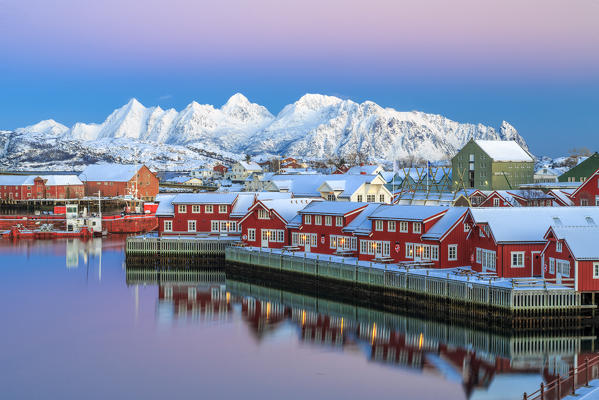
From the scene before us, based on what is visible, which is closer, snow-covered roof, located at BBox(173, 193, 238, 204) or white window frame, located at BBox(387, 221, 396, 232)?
white window frame, located at BBox(387, 221, 396, 232)

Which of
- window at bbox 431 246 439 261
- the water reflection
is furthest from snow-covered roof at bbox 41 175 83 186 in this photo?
window at bbox 431 246 439 261

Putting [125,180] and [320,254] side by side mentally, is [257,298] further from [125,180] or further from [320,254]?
[125,180]

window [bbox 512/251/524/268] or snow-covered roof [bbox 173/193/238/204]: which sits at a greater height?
snow-covered roof [bbox 173/193/238/204]

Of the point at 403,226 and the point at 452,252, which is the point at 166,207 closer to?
the point at 403,226

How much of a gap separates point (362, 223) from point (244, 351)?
61.6 feet

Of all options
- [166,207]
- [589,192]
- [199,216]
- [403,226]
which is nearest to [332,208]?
[403,226]

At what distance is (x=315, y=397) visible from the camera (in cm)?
3125

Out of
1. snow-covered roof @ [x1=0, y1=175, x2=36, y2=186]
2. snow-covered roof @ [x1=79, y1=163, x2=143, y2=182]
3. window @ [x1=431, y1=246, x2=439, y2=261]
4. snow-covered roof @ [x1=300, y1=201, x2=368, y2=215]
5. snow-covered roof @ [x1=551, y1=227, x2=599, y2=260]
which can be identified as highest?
snow-covered roof @ [x1=79, y1=163, x2=143, y2=182]

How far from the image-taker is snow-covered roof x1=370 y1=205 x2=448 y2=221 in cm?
4933

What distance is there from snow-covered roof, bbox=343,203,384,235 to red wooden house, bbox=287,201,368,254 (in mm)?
309

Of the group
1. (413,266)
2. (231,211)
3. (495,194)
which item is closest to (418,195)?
(495,194)

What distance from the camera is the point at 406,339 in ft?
128

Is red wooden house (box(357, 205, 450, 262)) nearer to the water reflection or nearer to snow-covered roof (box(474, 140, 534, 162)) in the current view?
the water reflection

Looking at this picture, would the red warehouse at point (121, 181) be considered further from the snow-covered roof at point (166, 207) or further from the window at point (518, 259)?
the window at point (518, 259)
